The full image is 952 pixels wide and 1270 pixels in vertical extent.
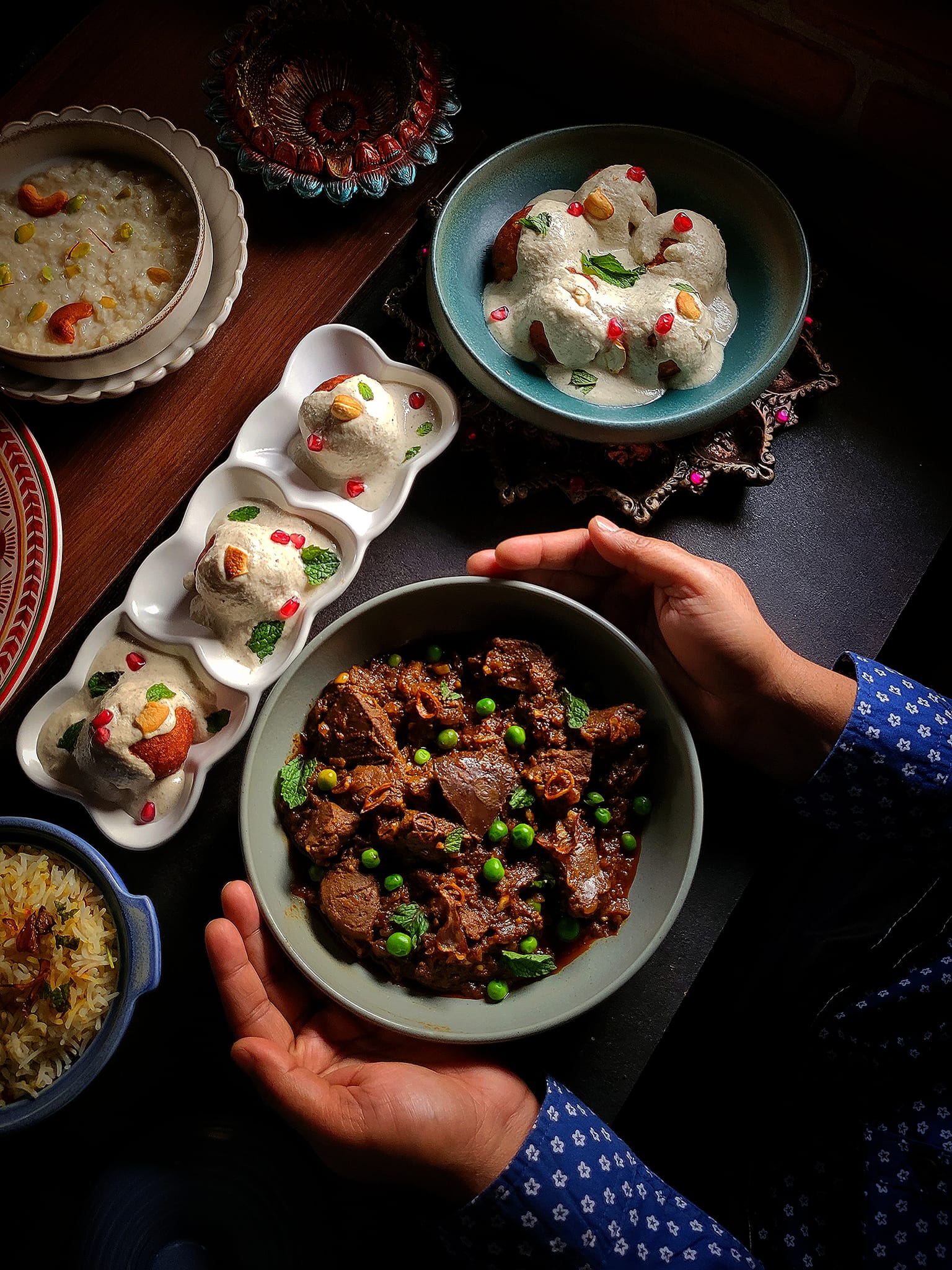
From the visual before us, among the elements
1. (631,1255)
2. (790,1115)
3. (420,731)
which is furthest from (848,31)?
(631,1255)

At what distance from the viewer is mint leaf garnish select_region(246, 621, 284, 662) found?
101 inches

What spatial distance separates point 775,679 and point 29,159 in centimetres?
238

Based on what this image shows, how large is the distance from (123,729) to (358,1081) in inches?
38.5

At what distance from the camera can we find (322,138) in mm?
2836

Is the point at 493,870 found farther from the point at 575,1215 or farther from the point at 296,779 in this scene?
the point at 575,1215

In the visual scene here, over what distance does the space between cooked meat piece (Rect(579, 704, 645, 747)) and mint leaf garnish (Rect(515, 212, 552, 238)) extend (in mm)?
1290

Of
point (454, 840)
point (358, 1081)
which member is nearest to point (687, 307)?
point (454, 840)

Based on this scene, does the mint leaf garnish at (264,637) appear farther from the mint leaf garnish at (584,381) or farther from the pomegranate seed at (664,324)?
the pomegranate seed at (664,324)

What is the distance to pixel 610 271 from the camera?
9.11 ft

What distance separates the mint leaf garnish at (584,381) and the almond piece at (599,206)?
0.45 m

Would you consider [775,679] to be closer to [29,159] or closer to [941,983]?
[941,983]

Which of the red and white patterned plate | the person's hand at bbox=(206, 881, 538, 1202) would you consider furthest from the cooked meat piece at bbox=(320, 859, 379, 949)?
the red and white patterned plate

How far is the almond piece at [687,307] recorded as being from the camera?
2654 millimetres

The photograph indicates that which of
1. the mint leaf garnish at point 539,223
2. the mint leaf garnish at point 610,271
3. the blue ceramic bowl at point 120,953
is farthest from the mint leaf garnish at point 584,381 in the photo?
the blue ceramic bowl at point 120,953
